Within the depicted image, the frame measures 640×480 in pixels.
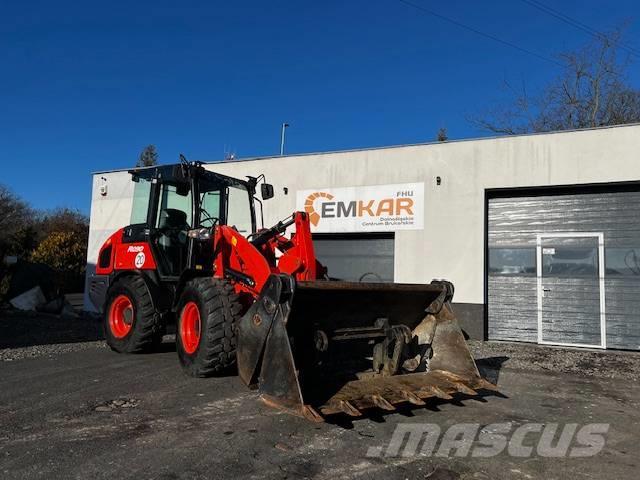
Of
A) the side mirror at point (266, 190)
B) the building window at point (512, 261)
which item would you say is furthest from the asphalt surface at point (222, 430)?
the building window at point (512, 261)

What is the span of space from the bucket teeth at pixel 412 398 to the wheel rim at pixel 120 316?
16.6 ft

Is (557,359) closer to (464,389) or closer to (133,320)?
(464,389)

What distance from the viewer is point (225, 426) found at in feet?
15.6

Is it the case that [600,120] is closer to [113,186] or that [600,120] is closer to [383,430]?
[113,186]

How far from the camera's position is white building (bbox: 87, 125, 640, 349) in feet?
36.8

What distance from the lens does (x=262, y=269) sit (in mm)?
6371

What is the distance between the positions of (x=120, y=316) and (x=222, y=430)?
15.5 ft

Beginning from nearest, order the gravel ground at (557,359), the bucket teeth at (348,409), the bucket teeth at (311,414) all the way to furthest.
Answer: the bucket teeth at (311,414), the bucket teeth at (348,409), the gravel ground at (557,359)

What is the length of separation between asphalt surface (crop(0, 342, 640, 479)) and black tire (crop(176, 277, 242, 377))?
0.77 ft

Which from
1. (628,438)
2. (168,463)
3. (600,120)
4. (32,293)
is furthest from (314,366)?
(600,120)

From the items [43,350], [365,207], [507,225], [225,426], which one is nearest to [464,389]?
[225,426]

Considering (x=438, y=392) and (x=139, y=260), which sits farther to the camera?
(x=139, y=260)

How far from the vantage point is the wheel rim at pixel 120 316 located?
8.43m

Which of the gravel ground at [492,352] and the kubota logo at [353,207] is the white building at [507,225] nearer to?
the kubota logo at [353,207]
